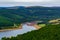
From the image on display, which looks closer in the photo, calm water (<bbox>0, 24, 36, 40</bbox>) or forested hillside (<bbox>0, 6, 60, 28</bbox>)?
calm water (<bbox>0, 24, 36, 40</bbox>)

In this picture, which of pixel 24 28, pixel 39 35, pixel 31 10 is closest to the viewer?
pixel 39 35

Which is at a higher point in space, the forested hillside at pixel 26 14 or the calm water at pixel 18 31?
the forested hillside at pixel 26 14

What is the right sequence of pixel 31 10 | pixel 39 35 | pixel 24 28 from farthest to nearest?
pixel 31 10, pixel 24 28, pixel 39 35

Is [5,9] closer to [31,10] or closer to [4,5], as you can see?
[4,5]

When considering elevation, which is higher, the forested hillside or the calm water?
the forested hillside

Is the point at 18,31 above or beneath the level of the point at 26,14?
beneath

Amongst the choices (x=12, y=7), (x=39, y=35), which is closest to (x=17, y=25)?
(x=12, y=7)

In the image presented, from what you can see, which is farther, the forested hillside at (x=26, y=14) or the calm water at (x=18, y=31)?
the forested hillside at (x=26, y=14)

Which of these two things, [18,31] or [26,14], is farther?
[26,14]
